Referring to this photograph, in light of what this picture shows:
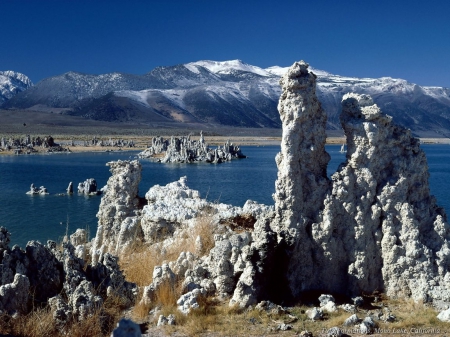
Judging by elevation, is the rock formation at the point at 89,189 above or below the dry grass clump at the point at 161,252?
below

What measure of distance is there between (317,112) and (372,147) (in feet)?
3.28

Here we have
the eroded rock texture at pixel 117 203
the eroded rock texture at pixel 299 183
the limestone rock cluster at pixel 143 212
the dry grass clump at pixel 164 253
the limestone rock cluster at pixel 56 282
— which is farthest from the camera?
the eroded rock texture at pixel 117 203

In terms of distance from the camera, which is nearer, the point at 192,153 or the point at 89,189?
the point at 89,189

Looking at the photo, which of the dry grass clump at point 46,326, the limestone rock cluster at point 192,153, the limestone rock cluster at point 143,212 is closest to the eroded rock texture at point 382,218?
the limestone rock cluster at point 143,212

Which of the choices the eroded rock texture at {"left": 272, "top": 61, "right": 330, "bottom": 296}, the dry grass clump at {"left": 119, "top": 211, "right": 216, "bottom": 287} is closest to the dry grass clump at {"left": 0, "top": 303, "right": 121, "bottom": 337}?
the dry grass clump at {"left": 119, "top": 211, "right": 216, "bottom": 287}

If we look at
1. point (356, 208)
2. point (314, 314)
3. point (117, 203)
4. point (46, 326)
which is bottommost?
point (314, 314)

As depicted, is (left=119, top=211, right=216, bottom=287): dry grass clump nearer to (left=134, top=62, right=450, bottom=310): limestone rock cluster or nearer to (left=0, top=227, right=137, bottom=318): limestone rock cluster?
(left=134, top=62, right=450, bottom=310): limestone rock cluster

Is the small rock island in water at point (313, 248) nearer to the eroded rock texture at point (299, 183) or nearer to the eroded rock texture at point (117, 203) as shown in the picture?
the eroded rock texture at point (299, 183)

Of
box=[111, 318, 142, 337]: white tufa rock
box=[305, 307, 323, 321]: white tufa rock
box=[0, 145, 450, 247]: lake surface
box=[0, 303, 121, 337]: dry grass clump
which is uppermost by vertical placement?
box=[111, 318, 142, 337]: white tufa rock

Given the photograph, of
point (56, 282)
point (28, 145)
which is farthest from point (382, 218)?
point (28, 145)

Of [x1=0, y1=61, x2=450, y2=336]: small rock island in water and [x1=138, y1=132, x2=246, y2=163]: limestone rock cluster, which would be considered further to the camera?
[x1=138, y1=132, x2=246, y2=163]: limestone rock cluster

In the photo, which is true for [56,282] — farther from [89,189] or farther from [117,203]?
[89,189]

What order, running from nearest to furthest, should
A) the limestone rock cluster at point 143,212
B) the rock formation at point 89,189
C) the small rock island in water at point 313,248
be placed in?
the small rock island in water at point 313,248 → the limestone rock cluster at point 143,212 → the rock formation at point 89,189

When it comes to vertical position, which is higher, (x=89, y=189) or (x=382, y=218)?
(x=382, y=218)
